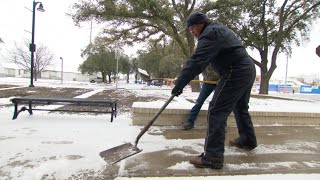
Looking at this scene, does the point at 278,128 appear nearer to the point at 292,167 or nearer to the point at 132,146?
the point at 292,167

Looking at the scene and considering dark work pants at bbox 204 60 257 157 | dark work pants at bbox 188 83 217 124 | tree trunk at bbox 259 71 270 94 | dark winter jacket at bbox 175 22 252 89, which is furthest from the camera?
tree trunk at bbox 259 71 270 94

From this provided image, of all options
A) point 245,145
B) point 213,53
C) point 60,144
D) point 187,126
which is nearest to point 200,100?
point 187,126

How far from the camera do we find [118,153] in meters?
3.25

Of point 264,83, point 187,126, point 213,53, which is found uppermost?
point 213,53

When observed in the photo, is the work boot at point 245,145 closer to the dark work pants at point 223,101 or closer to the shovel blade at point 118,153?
the dark work pants at point 223,101

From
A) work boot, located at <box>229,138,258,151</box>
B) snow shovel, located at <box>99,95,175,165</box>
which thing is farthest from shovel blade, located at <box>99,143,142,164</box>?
work boot, located at <box>229,138,258,151</box>

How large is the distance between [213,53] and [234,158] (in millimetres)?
1372

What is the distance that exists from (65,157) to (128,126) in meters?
1.84

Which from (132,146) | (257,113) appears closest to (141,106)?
(132,146)

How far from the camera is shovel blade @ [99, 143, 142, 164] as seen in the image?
308 cm

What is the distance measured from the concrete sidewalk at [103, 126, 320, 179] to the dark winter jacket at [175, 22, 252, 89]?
36.6 inches

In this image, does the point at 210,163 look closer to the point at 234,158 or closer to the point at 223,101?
the point at 234,158

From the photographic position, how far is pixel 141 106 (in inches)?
195

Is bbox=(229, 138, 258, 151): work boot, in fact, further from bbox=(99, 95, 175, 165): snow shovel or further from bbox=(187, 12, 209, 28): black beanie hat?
bbox=(187, 12, 209, 28): black beanie hat
